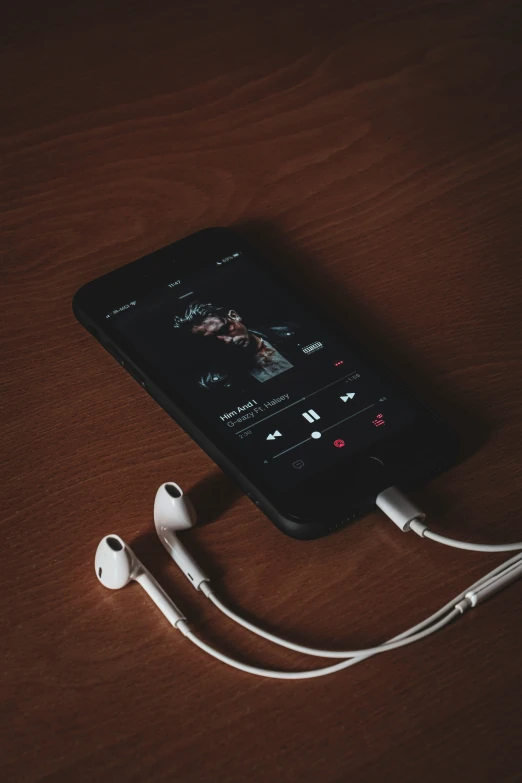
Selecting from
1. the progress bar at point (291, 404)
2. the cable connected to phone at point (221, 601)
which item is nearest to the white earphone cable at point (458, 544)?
the cable connected to phone at point (221, 601)

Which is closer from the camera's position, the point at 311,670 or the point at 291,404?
the point at 311,670

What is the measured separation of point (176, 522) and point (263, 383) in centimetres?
13

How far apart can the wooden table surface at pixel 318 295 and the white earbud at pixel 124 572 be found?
11 millimetres

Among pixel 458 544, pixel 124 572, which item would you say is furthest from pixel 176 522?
pixel 458 544

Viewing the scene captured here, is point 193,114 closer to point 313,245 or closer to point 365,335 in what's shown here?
point 313,245

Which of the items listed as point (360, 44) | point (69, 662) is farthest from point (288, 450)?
point (360, 44)

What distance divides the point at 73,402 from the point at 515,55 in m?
0.64

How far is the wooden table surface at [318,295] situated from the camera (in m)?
0.53

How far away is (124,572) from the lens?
1.89ft

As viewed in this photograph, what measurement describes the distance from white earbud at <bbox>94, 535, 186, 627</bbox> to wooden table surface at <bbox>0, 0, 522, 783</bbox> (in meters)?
0.01

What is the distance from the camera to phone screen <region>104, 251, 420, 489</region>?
2.07ft

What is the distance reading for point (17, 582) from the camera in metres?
0.60

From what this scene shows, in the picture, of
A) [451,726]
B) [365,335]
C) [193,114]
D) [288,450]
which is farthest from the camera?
[193,114]

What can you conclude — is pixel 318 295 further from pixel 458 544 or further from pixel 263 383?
pixel 458 544
